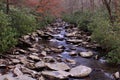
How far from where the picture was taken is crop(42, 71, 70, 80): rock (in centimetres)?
1073

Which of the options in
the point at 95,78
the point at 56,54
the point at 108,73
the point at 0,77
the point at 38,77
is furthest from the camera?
the point at 56,54

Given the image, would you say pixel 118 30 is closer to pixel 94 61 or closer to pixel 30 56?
pixel 94 61

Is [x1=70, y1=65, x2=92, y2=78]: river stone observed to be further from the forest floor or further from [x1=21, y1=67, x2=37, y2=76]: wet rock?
[x1=21, y1=67, x2=37, y2=76]: wet rock

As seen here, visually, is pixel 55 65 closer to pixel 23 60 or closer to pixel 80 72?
pixel 80 72

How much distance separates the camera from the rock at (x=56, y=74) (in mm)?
10727

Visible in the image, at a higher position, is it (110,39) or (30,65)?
(110,39)

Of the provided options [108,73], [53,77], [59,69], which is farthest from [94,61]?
[53,77]

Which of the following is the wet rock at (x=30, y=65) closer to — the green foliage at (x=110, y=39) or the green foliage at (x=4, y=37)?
the green foliage at (x=4, y=37)

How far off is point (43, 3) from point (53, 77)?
57.9ft

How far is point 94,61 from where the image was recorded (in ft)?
48.2

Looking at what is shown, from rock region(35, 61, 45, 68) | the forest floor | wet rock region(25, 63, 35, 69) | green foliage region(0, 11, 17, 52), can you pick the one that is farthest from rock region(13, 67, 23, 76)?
green foliage region(0, 11, 17, 52)

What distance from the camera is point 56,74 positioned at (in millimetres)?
11070

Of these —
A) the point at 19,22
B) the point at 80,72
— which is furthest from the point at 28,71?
the point at 19,22

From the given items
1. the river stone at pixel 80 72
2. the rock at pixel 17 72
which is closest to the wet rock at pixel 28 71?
the rock at pixel 17 72
